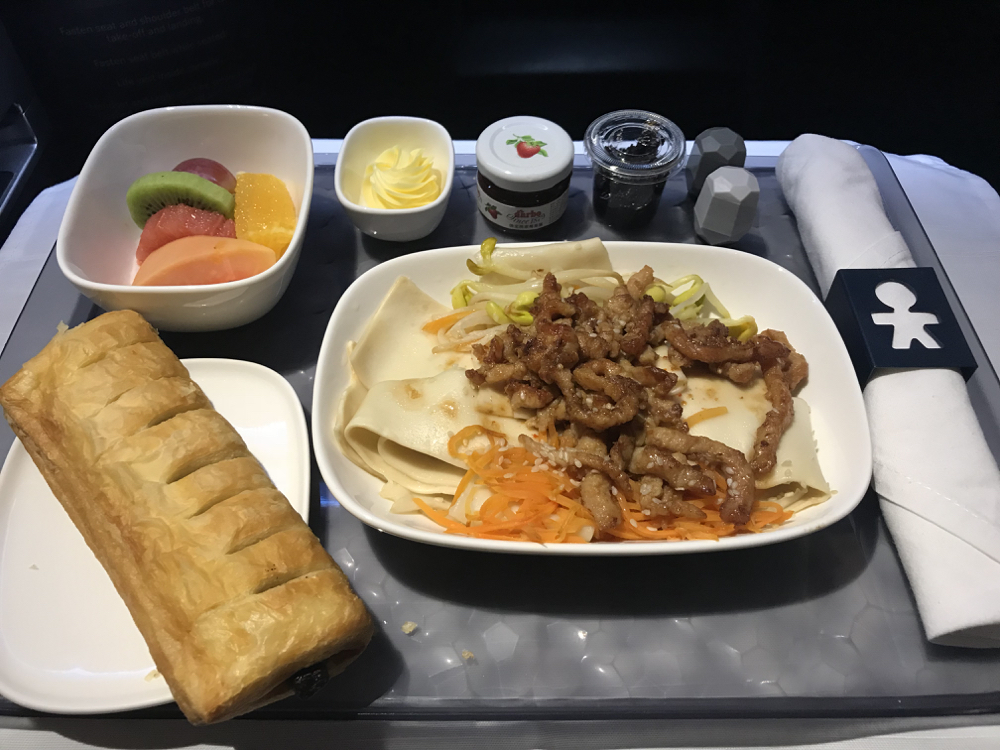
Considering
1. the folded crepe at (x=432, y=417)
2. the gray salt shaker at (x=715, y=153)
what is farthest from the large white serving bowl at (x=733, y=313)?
the gray salt shaker at (x=715, y=153)

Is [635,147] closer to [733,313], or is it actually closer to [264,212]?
[733,313]

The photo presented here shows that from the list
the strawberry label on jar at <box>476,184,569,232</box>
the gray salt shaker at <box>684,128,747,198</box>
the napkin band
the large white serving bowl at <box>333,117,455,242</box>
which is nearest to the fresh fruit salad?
the large white serving bowl at <box>333,117,455,242</box>

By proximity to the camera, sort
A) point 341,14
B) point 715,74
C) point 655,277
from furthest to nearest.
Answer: point 715,74 → point 341,14 → point 655,277

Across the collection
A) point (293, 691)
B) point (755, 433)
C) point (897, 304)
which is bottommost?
point (293, 691)

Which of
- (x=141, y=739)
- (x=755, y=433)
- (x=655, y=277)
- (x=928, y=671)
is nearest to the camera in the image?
(x=141, y=739)

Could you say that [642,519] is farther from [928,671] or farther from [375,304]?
[375,304]

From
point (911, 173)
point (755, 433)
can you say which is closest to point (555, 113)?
point (911, 173)
